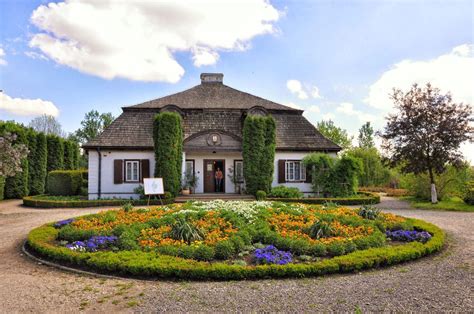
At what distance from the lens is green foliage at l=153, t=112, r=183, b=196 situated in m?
18.8

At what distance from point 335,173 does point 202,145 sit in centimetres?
797

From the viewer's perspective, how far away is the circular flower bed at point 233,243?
258 inches

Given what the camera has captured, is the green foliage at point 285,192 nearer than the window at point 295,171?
Yes

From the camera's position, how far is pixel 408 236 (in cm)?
920

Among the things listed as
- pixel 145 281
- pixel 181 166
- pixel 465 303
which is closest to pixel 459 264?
pixel 465 303

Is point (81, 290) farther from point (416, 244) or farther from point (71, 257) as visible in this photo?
point (416, 244)

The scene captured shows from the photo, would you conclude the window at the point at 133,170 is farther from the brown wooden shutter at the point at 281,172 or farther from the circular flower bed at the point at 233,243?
the circular flower bed at the point at 233,243

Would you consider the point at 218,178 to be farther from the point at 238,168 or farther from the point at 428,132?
the point at 428,132

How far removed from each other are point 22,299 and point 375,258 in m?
6.53

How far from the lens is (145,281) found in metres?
6.26

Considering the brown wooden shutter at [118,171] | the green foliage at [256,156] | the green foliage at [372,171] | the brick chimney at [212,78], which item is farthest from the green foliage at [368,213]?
the green foliage at [372,171]

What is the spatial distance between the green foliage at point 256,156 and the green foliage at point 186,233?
36.2ft

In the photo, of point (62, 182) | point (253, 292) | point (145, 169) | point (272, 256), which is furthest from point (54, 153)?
point (253, 292)

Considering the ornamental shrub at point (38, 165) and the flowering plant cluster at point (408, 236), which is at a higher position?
the ornamental shrub at point (38, 165)
